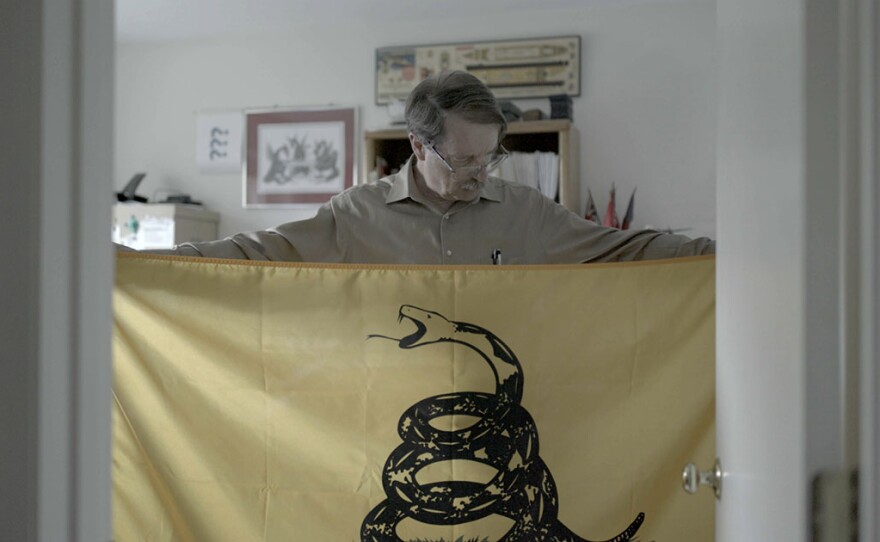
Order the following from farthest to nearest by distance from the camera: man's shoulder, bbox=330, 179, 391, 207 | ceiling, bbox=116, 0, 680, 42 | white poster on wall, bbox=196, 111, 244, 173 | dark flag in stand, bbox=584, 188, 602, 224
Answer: white poster on wall, bbox=196, 111, 244, 173, ceiling, bbox=116, 0, 680, 42, dark flag in stand, bbox=584, 188, 602, 224, man's shoulder, bbox=330, 179, 391, 207

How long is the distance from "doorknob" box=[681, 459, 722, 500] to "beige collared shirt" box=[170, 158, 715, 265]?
2.42ft

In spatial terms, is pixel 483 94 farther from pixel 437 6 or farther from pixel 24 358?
pixel 437 6

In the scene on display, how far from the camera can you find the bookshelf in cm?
352

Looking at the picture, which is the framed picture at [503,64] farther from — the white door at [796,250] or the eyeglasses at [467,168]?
the white door at [796,250]

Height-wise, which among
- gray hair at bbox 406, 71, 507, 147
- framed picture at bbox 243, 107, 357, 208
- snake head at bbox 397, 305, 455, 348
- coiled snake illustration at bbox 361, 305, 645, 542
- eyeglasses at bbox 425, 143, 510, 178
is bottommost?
coiled snake illustration at bbox 361, 305, 645, 542

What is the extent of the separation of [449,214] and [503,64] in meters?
2.08

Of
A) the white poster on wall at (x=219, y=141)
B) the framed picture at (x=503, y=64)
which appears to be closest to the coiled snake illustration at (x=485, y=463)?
the framed picture at (x=503, y=64)

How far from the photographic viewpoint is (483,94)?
1.94m

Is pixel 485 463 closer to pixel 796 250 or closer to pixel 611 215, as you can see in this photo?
pixel 796 250

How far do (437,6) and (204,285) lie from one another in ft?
8.35

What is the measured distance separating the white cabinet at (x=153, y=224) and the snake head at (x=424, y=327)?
8.32ft

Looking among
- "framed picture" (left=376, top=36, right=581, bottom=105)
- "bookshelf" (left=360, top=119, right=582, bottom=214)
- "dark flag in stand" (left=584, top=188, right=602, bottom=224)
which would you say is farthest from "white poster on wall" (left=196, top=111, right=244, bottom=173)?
"dark flag in stand" (left=584, top=188, right=602, bottom=224)

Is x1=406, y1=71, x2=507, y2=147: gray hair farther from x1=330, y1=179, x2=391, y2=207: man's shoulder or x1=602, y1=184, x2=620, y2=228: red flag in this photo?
x1=602, y1=184, x2=620, y2=228: red flag

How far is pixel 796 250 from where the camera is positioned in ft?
2.17
